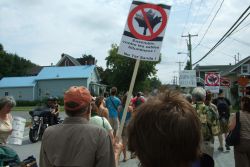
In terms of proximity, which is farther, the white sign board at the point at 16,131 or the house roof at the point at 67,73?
the house roof at the point at 67,73

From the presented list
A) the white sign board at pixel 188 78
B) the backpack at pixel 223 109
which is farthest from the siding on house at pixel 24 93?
the backpack at pixel 223 109

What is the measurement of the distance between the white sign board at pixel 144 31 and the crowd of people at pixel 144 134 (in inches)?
47.5

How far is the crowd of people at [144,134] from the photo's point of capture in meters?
1.92

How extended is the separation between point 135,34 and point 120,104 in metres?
8.09

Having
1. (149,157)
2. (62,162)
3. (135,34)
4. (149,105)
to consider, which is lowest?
(62,162)

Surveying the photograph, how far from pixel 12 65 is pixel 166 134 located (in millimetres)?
114854

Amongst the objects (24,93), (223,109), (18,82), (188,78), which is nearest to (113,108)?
(223,109)

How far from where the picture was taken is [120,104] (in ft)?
45.9

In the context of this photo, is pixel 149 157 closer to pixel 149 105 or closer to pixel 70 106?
pixel 149 105

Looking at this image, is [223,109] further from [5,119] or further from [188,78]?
[188,78]

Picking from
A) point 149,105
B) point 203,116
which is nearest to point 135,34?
point 203,116

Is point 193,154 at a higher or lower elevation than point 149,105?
lower

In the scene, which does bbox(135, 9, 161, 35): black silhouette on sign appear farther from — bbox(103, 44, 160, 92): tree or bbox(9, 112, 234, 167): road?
bbox(103, 44, 160, 92): tree

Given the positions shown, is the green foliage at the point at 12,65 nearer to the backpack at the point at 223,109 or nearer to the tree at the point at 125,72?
the tree at the point at 125,72
